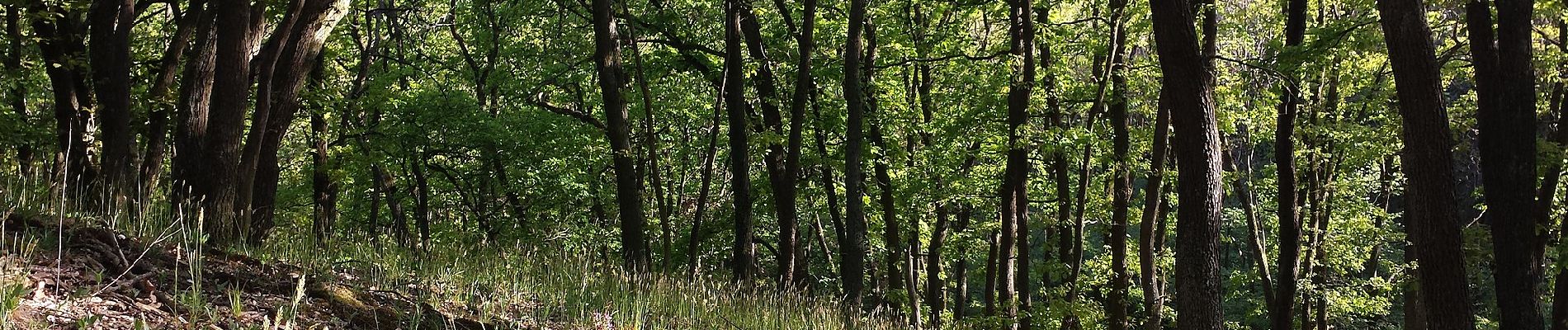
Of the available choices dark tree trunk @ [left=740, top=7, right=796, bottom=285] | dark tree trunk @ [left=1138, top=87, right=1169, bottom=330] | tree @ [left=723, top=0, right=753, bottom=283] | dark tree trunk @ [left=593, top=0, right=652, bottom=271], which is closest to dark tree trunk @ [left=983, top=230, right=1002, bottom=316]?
dark tree trunk @ [left=740, top=7, right=796, bottom=285]

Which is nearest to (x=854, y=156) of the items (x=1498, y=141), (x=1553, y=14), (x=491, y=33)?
(x=1498, y=141)

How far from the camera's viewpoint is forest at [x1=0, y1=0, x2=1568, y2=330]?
6191 mm

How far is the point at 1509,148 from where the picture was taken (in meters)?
9.27

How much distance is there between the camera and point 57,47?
36.7 ft

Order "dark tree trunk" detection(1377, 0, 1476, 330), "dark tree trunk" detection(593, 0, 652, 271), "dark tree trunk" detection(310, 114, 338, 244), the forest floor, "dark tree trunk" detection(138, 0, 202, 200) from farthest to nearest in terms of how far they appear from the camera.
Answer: "dark tree trunk" detection(310, 114, 338, 244), "dark tree trunk" detection(593, 0, 652, 271), "dark tree trunk" detection(138, 0, 202, 200), "dark tree trunk" detection(1377, 0, 1476, 330), the forest floor

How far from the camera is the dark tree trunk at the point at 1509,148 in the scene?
29.9 feet

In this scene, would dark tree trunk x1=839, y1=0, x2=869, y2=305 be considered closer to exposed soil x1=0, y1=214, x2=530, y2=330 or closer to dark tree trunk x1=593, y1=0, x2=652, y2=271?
dark tree trunk x1=593, y1=0, x2=652, y2=271

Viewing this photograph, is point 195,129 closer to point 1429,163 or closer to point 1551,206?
point 1429,163

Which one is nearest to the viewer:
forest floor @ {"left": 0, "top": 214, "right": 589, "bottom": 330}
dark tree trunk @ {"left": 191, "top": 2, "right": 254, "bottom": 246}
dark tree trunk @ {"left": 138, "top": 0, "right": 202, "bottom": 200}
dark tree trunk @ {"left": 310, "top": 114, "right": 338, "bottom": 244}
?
forest floor @ {"left": 0, "top": 214, "right": 589, "bottom": 330}

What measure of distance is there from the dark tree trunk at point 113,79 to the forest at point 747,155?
33mm

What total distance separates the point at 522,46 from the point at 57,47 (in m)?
8.89

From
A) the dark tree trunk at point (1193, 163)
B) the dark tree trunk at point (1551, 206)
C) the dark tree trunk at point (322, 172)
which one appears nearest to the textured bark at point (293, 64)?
the dark tree trunk at point (1193, 163)

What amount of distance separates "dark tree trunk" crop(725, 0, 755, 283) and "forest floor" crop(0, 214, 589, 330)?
341 inches

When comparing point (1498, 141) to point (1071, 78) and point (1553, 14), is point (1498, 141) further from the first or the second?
point (1071, 78)
